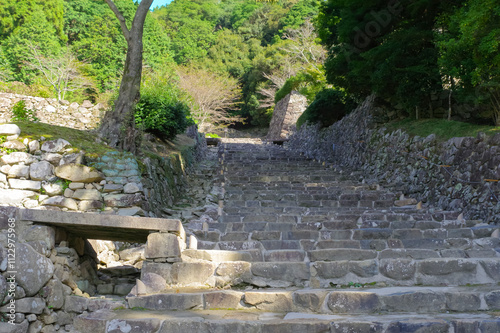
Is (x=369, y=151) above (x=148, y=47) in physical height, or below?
below

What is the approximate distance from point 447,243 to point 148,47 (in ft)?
81.7

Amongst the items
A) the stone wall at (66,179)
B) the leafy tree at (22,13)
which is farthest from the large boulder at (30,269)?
the leafy tree at (22,13)

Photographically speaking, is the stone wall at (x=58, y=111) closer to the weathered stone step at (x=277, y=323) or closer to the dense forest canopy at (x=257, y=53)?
the dense forest canopy at (x=257, y=53)

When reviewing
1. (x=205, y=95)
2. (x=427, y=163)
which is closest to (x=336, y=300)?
(x=427, y=163)

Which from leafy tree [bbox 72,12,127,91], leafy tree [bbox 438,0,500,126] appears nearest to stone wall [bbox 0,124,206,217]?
leafy tree [bbox 438,0,500,126]

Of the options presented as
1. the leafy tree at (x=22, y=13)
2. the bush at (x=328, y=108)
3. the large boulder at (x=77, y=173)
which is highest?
the leafy tree at (x=22, y=13)

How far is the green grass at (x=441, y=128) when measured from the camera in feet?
23.9

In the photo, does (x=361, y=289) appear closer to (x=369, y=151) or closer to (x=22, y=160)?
(x=22, y=160)

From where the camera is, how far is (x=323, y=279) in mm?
4414

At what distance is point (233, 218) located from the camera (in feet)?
22.8

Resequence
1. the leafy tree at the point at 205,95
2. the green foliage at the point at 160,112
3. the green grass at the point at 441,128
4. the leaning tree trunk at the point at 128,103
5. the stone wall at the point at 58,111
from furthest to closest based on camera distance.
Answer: the leafy tree at the point at 205,95 < the stone wall at the point at 58,111 < the green foliage at the point at 160,112 < the leaning tree trunk at the point at 128,103 < the green grass at the point at 441,128

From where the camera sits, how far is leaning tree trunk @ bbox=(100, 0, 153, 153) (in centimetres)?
796

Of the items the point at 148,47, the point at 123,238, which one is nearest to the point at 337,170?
the point at 123,238

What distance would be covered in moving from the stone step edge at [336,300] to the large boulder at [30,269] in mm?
855
